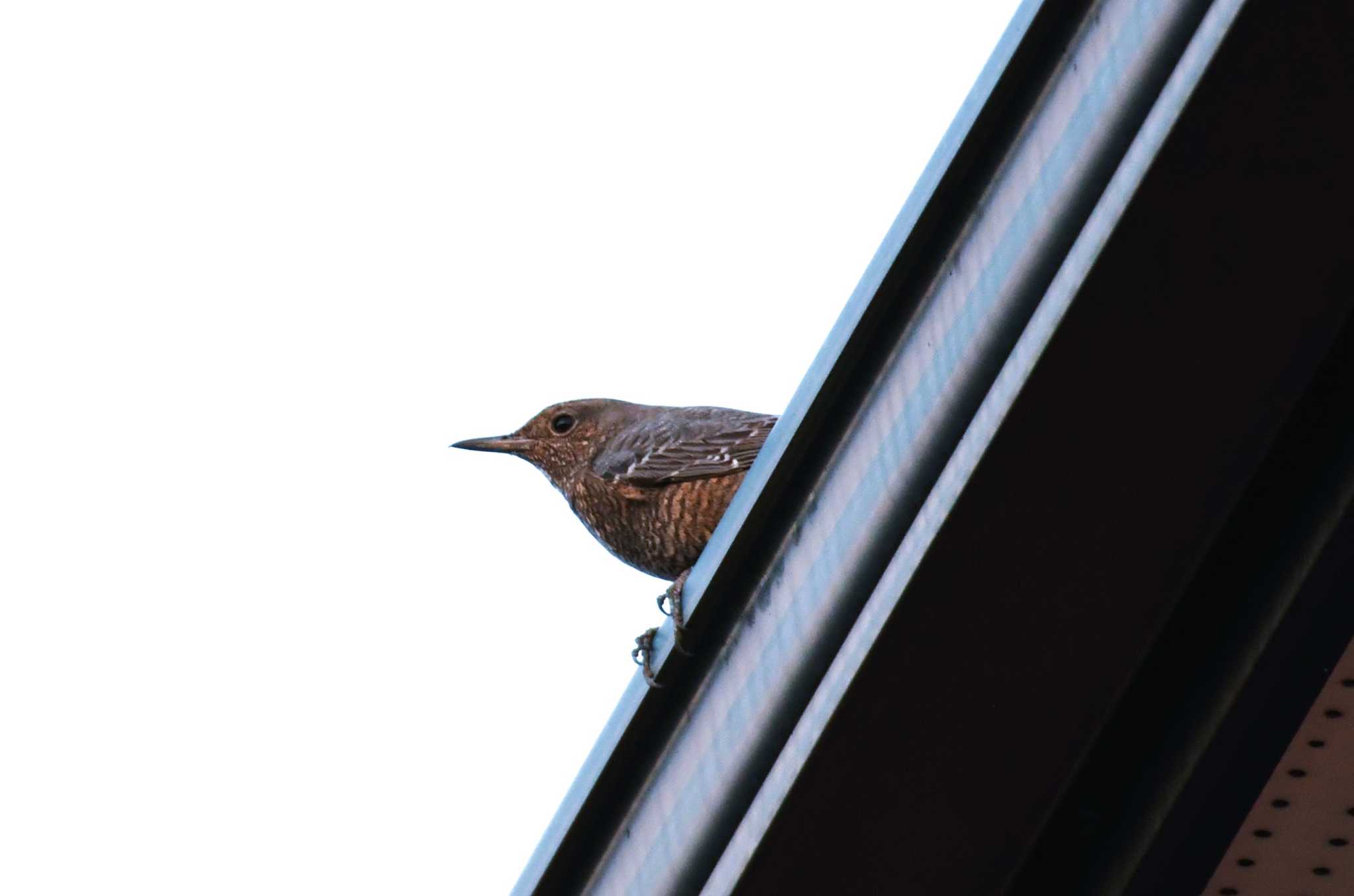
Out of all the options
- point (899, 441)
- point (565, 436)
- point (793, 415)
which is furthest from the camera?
point (565, 436)

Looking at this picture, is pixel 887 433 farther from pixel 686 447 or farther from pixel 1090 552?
pixel 686 447

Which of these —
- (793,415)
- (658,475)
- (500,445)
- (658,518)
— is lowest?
(500,445)

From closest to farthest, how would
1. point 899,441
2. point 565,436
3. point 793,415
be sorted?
point 899,441 < point 793,415 < point 565,436

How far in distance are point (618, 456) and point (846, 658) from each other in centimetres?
416

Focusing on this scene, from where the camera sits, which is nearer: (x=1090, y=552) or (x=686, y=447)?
(x=1090, y=552)

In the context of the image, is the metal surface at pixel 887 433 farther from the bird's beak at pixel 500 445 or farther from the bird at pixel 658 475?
the bird's beak at pixel 500 445

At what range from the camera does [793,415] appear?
6.19 ft

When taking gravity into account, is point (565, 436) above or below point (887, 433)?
below

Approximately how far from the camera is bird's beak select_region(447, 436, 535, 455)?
6.59 metres

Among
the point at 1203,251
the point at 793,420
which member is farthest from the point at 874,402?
the point at 1203,251

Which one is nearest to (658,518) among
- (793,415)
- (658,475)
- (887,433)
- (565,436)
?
(658,475)

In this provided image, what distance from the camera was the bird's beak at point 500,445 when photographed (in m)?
6.59

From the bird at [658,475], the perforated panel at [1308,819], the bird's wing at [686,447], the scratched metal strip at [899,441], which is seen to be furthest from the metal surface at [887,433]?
the bird's wing at [686,447]

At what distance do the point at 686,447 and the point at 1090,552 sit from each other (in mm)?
3877
